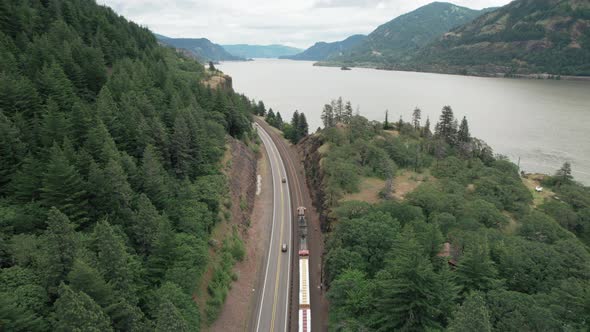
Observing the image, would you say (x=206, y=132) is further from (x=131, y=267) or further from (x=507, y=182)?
(x=507, y=182)

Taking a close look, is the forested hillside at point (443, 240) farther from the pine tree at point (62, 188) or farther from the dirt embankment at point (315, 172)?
the pine tree at point (62, 188)

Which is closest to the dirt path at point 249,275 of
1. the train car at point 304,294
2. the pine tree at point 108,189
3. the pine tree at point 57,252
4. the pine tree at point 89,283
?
the train car at point 304,294

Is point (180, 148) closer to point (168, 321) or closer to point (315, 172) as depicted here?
point (168, 321)

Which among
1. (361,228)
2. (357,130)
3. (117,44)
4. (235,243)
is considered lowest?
(235,243)

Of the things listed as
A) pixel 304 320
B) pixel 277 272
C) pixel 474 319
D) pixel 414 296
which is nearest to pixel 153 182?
pixel 277 272

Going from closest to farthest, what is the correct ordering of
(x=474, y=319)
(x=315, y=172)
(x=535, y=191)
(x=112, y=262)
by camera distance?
(x=474, y=319) → (x=112, y=262) → (x=535, y=191) → (x=315, y=172)

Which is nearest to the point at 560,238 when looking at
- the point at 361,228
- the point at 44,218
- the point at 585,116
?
the point at 361,228
